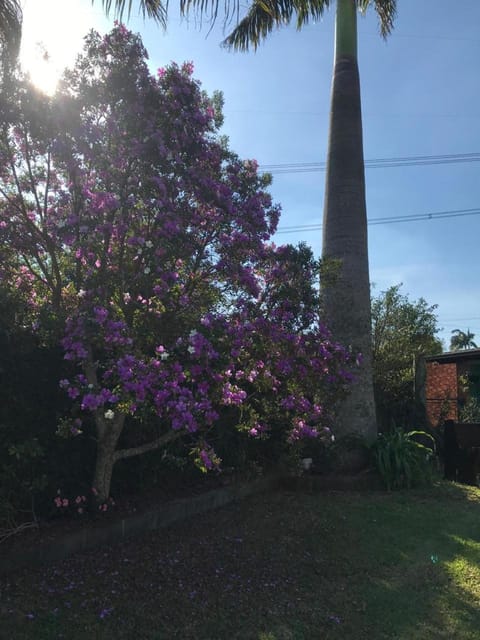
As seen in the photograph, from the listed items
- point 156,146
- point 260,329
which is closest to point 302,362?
point 260,329

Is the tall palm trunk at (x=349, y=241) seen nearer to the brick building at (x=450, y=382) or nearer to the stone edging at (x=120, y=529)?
the stone edging at (x=120, y=529)

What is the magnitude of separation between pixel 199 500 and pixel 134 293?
2433mm

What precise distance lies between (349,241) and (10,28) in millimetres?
5108

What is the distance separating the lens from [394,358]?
432 inches

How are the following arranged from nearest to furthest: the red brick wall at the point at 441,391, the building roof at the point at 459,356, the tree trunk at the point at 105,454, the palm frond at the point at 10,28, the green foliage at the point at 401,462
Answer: the palm frond at the point at 10,28
the tree trunk at the point at 105,454
the green foliage at the point at 401,462
the red brick wall at the point at 441,391
the building roof at the point at 459,356

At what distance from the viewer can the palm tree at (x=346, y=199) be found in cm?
766

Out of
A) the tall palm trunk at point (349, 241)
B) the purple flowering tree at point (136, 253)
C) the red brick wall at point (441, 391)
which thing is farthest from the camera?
the red brick wall at point (441, 391)

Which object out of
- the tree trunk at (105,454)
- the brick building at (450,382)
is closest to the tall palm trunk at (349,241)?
the brick building at (450,382)

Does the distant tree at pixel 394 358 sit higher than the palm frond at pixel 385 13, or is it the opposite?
the palm frond at pixel 385 13

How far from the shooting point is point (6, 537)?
3.94 m

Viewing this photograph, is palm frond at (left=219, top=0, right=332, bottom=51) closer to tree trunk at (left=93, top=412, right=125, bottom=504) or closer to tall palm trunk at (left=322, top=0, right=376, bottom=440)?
tall palm trunk at (left=322, top=0, right=376, bottom=440)

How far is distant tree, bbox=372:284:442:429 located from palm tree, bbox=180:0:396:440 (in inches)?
57.2

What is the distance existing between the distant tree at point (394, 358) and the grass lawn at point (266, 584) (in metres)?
4.11

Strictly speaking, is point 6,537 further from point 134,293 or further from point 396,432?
point 396,432
